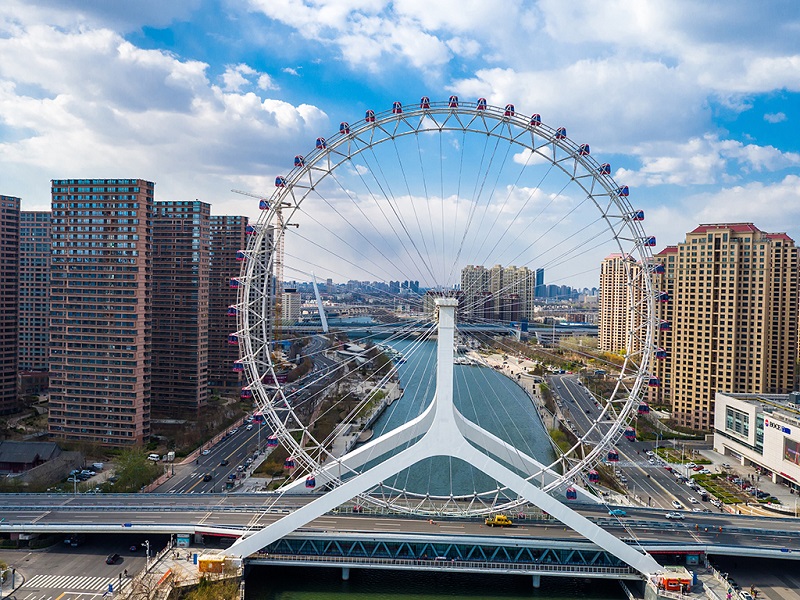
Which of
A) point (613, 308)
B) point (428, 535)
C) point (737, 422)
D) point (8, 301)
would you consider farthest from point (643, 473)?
point (613, 308)

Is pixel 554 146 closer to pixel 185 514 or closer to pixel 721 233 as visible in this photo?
pixel 185 514

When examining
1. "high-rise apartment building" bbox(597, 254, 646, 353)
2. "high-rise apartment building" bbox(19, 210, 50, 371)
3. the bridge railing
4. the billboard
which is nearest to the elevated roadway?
the bridge railing

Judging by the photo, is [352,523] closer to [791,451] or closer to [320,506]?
[320,506]

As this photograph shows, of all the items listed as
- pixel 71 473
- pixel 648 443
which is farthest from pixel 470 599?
pixel 648 443

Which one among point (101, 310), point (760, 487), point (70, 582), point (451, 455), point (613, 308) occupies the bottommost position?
point (70, 582)

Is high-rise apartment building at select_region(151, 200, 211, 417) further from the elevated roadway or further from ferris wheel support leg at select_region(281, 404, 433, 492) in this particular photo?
ferris wheel support leg at select_region(281, 404, 433, 492)

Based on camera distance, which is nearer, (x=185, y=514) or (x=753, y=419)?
(x=185, y=514)
